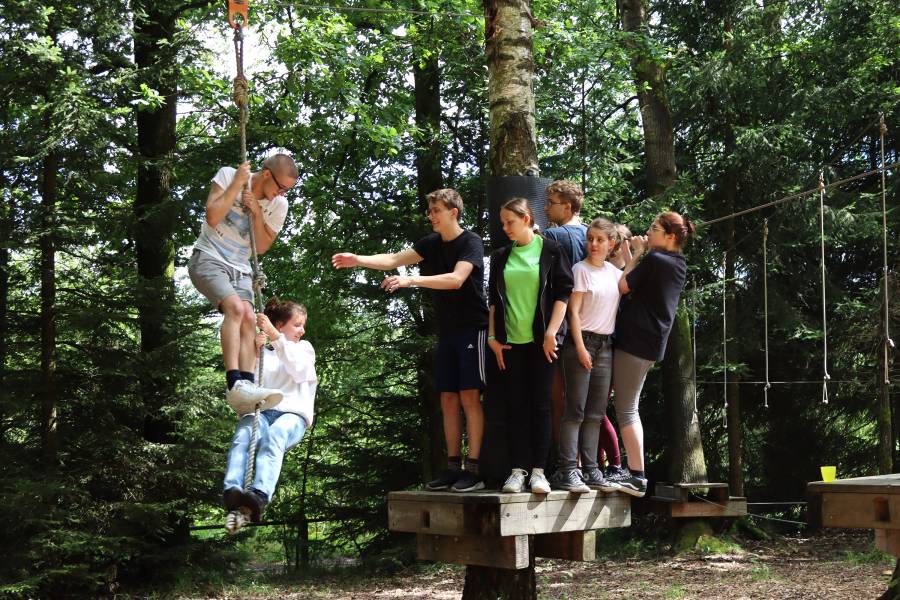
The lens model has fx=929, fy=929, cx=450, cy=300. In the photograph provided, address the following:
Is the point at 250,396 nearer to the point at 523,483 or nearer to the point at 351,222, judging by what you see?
the point at 523,483

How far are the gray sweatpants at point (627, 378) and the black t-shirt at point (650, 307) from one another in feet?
0.13

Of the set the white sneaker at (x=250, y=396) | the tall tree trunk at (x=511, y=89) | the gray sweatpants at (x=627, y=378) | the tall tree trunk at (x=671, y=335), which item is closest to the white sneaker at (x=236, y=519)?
the white sneaker at (x=250, y=396)

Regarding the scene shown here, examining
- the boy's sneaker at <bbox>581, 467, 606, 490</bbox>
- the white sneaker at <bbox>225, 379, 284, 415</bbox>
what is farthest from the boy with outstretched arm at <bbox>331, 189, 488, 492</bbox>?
the white sneaker at <bbox>225, 379, 284, 415</bbox>

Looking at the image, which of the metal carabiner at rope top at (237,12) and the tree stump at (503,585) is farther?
the tree stump at (503,585)

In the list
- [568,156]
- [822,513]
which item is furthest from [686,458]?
[822,513]

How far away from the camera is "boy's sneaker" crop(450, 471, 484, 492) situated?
4.74 meters

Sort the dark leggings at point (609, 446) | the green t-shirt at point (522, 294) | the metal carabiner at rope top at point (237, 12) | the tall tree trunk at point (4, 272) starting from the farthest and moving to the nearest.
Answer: the tall tree trunk at point (4, 272) → the dark leggings at point (609, 446) → the green t-shirt at point (522, 294) → the metal carabiner at rope top at point (237, 12)

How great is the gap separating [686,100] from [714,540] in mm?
6448

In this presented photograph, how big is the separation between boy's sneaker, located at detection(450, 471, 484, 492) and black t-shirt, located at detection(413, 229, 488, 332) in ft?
2.50

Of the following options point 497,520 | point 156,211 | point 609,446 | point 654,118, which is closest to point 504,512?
point 497,520

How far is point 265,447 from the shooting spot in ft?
13.9

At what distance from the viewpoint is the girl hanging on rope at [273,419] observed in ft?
13.2

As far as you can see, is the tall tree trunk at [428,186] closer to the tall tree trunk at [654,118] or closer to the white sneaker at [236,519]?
the tall tree trunk at [654,118]

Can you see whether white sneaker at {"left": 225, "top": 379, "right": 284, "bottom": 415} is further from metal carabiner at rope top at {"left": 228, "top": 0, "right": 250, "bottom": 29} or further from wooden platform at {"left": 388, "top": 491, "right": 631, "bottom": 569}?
metal carabiner at rope top at {"left": 228, "top": 0, "right": 250, "bottom": 29}
